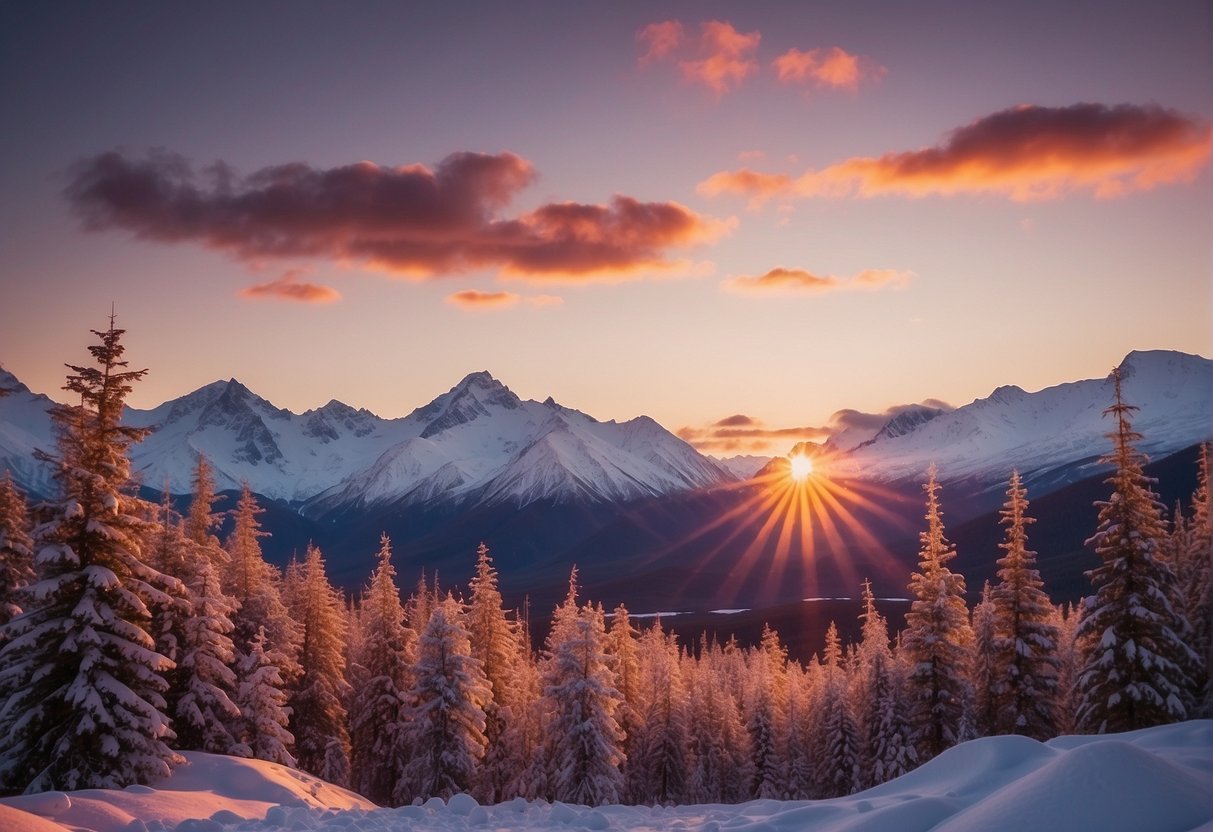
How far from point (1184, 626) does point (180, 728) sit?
1475 inches

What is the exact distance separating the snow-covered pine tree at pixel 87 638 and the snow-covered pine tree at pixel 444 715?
16.0m

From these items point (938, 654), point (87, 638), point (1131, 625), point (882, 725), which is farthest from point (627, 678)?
point (87, 638)

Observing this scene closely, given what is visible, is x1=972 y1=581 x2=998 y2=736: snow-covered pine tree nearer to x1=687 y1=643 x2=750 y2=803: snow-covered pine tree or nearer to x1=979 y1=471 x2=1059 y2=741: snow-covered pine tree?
x1=979 y1=471 x2=1059 y2=741: snow-covered pine tree

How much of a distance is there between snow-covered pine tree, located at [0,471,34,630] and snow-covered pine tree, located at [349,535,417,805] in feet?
52.5

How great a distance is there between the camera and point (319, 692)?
137ft

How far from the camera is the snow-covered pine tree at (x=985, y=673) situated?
114ft

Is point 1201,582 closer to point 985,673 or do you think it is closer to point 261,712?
point 985,673

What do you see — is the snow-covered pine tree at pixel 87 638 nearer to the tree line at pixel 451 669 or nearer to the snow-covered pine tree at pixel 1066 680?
the tree line at pixel 451 669

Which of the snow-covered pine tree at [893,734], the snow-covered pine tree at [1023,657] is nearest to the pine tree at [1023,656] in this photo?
the snow-covered pine tree at [1023,657]

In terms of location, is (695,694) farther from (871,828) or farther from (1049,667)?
(871,828)

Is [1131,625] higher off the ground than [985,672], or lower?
higher

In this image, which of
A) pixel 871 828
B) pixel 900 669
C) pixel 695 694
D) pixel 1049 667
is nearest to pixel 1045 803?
pixel 871 828

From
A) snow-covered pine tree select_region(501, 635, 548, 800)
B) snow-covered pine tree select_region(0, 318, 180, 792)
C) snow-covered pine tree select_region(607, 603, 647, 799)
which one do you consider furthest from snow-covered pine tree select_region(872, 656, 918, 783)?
snow-covered pine tree select_region(0, 318, 180, 792)

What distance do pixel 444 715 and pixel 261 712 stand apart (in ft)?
26.6
